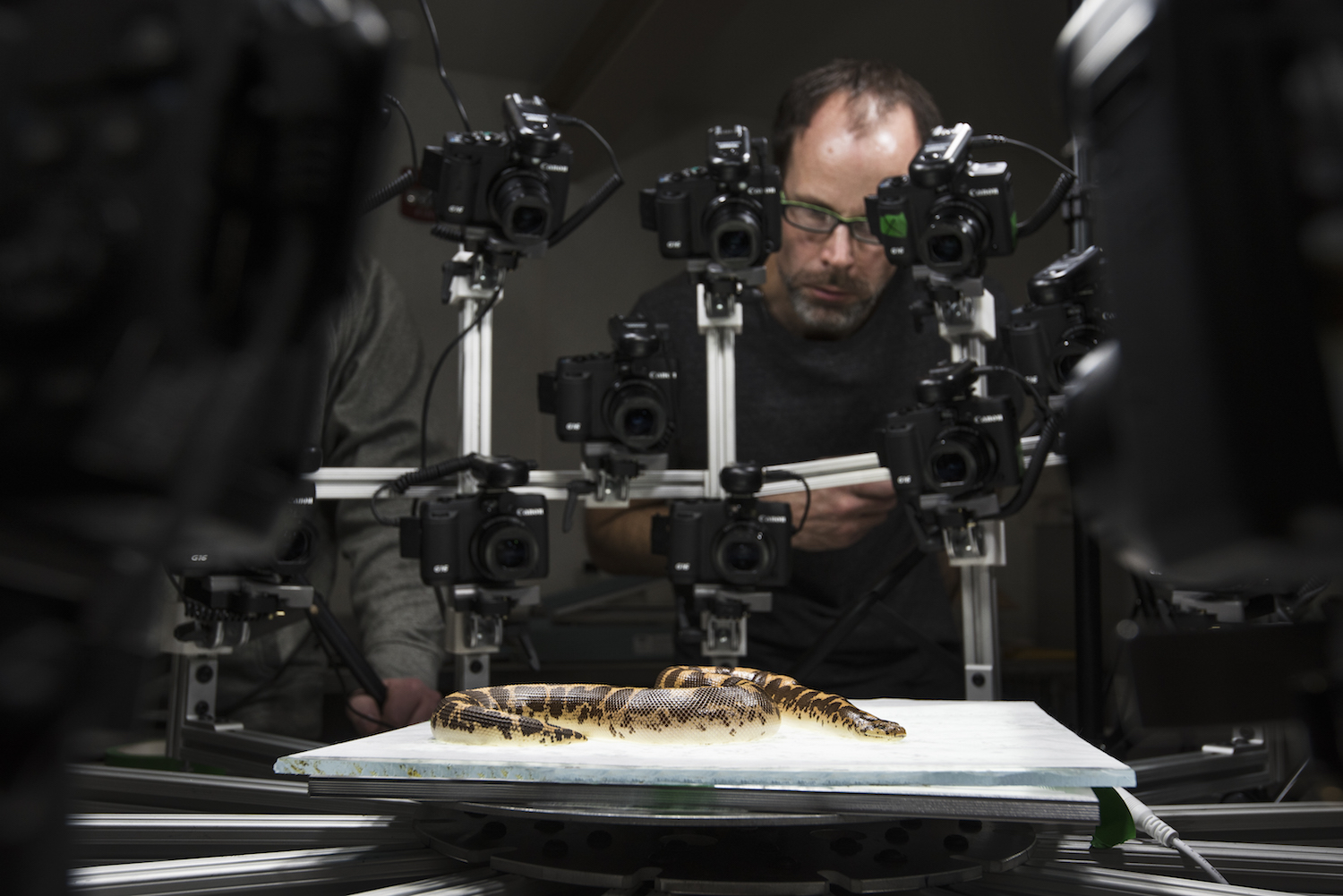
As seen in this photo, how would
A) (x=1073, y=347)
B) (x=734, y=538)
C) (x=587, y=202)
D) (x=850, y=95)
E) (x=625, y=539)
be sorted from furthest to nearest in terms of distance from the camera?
(x=625, y=539), (x=850, y=95), (x=587, y=202), (x=734, y=538), (x=1073, y=347)

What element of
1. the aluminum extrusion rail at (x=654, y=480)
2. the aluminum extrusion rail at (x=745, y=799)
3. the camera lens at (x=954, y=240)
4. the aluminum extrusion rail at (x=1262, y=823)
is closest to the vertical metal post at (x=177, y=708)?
the aluminum extrusion rail at (x=654, y=480)

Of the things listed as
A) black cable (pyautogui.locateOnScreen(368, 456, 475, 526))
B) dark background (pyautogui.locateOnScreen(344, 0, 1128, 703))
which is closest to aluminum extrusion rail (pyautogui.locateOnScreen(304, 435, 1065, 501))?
black cable (pyautogui.locateOnScreen(368, 456, 475, 526))

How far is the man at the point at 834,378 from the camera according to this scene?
221 centimetres

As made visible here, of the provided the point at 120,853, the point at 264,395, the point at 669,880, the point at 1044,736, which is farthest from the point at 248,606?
the point at 264,395

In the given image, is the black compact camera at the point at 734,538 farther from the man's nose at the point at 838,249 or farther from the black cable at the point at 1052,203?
the man's nose at the point at 838,249

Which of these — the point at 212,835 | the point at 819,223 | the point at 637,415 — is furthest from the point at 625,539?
the point at 212,835

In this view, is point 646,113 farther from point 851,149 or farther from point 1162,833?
point 1162,833

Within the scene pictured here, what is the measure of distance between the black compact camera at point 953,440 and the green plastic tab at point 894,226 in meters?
0.24

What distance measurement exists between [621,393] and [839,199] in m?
0.89

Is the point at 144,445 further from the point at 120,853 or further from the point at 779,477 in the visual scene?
the point at 779,477

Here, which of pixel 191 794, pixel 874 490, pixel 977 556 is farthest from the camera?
pixel 874 490

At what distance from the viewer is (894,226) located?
158cm

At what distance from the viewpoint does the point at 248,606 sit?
1.58 meters

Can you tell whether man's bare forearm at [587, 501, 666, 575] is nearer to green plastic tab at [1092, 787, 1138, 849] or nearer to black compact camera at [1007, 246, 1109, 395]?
black compact camera at [1007, 246, 1109, 395]
